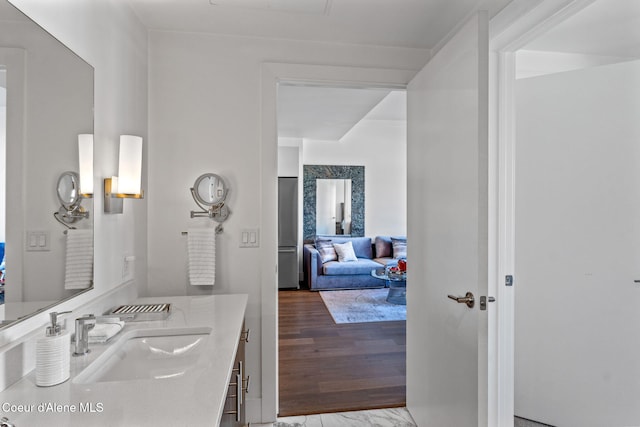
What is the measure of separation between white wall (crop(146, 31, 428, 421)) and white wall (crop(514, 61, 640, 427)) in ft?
5.02

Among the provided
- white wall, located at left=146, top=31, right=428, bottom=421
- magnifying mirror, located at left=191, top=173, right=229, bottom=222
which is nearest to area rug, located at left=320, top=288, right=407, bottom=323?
white wall, located at left=146, top=31, right=428, bottom=421

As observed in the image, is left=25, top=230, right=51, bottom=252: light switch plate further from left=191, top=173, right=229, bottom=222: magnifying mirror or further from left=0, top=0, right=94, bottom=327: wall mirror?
left=191, top=173, right=229, bottom=222: magnifying mirror

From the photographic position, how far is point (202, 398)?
2.78ft

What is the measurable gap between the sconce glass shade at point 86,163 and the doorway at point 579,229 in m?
2.18

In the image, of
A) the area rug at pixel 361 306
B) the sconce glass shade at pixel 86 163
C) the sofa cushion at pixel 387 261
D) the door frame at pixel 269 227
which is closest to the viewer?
the sconce glass shade at pixel 86 163

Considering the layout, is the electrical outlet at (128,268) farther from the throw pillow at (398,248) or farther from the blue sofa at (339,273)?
the throw pillow at (398,248)

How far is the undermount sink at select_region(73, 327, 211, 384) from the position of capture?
1.07m

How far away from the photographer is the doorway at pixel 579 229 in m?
1.81

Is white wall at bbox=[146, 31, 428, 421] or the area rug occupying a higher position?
white wall at bbox=[146, 31, 428, 421]

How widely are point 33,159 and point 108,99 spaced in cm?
67

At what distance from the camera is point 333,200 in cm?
608

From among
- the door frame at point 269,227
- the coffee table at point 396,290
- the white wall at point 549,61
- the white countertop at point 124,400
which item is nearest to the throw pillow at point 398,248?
the coffee table at point 396,290

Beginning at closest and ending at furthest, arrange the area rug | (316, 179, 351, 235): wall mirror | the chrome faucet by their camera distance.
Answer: the chrome faucet < the area rug < (316, 179, 351, 235): wall mirror

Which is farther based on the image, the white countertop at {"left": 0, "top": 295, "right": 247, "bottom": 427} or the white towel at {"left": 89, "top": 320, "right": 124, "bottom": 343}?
the white towel at {"left": 89, "top": 320, "right": 124, "bottom": 343}
